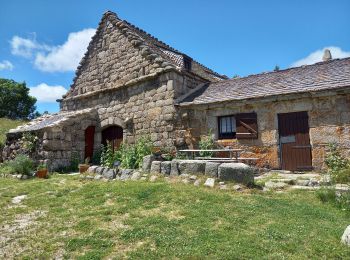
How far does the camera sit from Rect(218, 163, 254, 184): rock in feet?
23.2

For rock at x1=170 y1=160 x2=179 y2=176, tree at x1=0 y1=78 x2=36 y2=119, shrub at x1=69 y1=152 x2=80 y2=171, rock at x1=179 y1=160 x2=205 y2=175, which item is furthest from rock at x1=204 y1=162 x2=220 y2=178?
tree at x1=0 y1=78 x2=36 y2=119

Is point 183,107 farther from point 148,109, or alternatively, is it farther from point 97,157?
point 97,157

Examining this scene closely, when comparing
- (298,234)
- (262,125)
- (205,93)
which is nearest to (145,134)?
(205,93)

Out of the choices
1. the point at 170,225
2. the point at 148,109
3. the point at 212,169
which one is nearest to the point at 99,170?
A: the point at 148,109

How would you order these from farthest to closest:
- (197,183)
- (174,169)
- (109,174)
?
(109,174), (174,169), (197,183)

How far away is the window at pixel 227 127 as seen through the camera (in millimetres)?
10844

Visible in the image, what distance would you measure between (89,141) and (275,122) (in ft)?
27.6

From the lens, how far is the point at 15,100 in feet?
123

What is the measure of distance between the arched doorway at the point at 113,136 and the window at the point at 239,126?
4.79m

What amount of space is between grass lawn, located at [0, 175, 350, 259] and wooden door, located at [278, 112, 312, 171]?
3229mm

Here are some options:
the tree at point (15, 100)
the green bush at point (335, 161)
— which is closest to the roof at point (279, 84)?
the green bush at point (335, 161)

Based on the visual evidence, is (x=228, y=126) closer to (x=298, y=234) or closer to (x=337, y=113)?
(x=337, y=113)

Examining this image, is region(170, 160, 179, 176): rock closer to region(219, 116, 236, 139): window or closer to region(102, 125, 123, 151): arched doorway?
region(219, 116, 236, 139): window

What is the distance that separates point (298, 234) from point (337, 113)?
20.0ft
